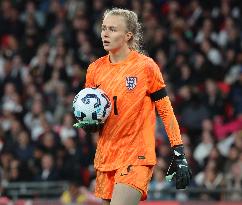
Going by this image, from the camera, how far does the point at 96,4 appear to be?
57.8ft

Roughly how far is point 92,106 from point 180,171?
0.87 metres

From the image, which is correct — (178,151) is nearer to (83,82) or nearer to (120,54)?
(120,54)

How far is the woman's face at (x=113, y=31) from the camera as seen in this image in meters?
7.26

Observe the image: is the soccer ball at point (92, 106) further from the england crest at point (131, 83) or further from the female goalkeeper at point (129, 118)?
the england crest at point (131, 83)

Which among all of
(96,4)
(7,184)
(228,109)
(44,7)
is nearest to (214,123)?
(228,109)

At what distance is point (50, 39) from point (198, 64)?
12.1 ft

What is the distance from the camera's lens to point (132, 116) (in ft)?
23.6

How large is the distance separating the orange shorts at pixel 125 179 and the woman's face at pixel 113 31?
99 centimetres

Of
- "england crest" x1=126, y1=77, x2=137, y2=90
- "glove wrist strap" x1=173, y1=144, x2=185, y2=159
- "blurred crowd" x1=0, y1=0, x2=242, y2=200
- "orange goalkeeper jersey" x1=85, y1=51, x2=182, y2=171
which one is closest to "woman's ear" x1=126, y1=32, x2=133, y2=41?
"orange goalkeeper jersey" x1=85, y1=51, x2=182, y2=171

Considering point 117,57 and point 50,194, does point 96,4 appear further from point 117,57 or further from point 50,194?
point 117,57

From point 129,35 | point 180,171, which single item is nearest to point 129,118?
point 180,171

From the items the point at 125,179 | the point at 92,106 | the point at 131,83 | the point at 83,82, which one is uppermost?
the point at 83,82

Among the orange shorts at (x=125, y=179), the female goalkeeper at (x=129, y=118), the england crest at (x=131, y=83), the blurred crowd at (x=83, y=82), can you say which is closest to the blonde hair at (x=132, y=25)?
the female goalkeeper at (x=129, y=118)

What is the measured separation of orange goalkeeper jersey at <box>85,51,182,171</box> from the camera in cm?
720
